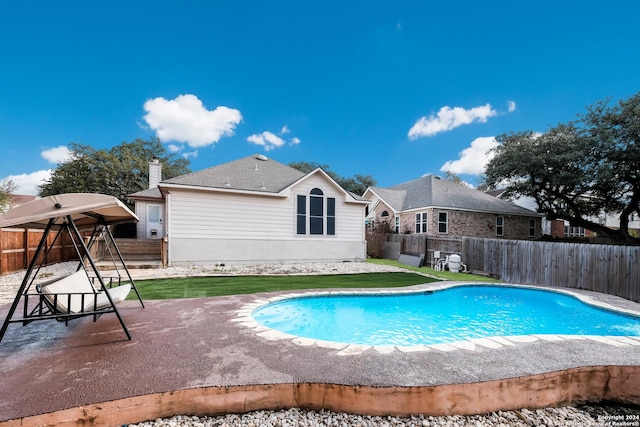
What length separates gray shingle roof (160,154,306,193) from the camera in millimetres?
12938

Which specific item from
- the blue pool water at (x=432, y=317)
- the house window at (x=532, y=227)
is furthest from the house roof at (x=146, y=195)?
the house window at (x=532, y=227)

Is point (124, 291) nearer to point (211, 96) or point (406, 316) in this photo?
point (406, 316)

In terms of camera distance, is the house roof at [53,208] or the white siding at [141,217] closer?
the house roof at [53,208]

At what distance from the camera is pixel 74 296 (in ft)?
14.2

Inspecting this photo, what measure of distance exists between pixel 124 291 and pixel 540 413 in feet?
20.1

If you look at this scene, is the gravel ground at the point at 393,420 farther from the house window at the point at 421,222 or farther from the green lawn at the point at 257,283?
the house window at the point at 421,222

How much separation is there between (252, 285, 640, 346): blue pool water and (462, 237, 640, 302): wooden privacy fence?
1445mm

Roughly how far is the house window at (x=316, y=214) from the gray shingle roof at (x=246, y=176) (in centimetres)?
123

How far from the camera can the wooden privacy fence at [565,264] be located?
26.3 feet

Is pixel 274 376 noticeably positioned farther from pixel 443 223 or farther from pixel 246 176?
pixel 443 223

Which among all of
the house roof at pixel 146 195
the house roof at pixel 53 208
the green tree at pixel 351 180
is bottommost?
the house roof at pixel 53 208

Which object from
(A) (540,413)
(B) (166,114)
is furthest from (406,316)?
(B) (166,114)

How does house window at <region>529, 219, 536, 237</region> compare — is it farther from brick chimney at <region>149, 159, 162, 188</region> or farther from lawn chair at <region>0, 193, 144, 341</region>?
brick chimney at <region>149, 159, 162, 188</region>

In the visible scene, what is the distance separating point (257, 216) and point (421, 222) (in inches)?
494
